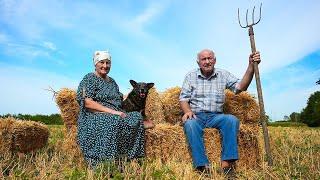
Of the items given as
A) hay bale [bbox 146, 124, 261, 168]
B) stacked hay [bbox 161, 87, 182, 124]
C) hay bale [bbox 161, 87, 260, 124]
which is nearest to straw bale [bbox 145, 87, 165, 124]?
stacked hay [bbox 161, 87, 182, 124]

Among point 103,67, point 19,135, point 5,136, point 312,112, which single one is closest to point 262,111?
point 103,67

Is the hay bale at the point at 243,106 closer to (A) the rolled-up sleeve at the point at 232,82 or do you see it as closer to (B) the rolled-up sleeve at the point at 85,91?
(A) the rolled-up sleeve at the point at 232,82

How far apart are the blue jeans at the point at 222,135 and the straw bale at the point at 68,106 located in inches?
83.8

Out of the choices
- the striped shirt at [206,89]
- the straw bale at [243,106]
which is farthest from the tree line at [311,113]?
the striped shirt at [206,89]

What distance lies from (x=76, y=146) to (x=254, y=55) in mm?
3274

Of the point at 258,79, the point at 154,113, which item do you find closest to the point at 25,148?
the point at 154,113

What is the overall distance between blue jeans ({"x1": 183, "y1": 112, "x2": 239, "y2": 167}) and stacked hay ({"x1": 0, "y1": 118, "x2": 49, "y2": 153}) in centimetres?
349

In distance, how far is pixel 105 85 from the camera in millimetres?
7301

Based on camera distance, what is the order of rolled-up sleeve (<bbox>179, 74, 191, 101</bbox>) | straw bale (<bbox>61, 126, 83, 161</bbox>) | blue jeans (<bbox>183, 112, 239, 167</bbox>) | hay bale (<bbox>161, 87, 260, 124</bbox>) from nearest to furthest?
blue jeans (<bbox>183, 112, 239, 167</bbox>)
rolled-up sleeve (<bbox>179, 74, 191, 101</bbox>)
straw bale (<bbox>61, 126, 83, 161</bbox>)
hay bale (<bbox>161, 87, 260, 124</bbox>)

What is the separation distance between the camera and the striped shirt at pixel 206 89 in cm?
729

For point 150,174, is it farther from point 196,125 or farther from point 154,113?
point 154,113

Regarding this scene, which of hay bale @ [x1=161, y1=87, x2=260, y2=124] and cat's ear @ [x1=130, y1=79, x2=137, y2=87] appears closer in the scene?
cat's ear @ [x1=130, y1=79, x2=137, y2=87]

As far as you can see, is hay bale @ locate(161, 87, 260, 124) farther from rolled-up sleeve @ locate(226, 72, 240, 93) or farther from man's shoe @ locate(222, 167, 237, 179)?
man's shoe @ locate(222, 167, 237, 179)

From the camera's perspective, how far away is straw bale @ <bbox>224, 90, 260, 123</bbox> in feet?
27.3
